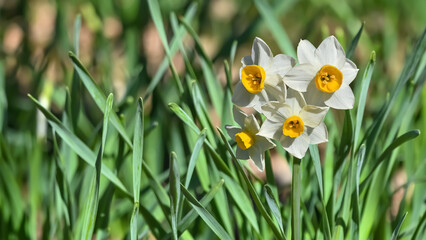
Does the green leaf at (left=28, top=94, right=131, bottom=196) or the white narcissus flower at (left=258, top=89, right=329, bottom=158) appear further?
the green leaf at (left=28, top=94, right=131, bottom=196)

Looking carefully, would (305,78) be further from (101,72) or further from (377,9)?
(377,9)

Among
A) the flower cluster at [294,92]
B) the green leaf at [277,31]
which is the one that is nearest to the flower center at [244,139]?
the flower cluster at [294,92]

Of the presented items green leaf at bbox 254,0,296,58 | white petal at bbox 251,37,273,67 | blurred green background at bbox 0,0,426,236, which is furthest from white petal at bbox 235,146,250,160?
green leaf at bbox 254,0,296,58

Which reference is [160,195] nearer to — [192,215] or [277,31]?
[192,215]

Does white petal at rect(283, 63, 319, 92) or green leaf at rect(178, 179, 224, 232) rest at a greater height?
white petal at rect(283, 63, 319, 92)

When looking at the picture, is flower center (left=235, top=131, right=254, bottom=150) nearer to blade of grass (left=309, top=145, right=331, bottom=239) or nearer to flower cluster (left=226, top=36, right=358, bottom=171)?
flower cluster (left=226, top=36, right=358, bottom=171)

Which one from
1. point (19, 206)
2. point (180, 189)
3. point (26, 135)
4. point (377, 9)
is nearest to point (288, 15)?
point (377, 9)
